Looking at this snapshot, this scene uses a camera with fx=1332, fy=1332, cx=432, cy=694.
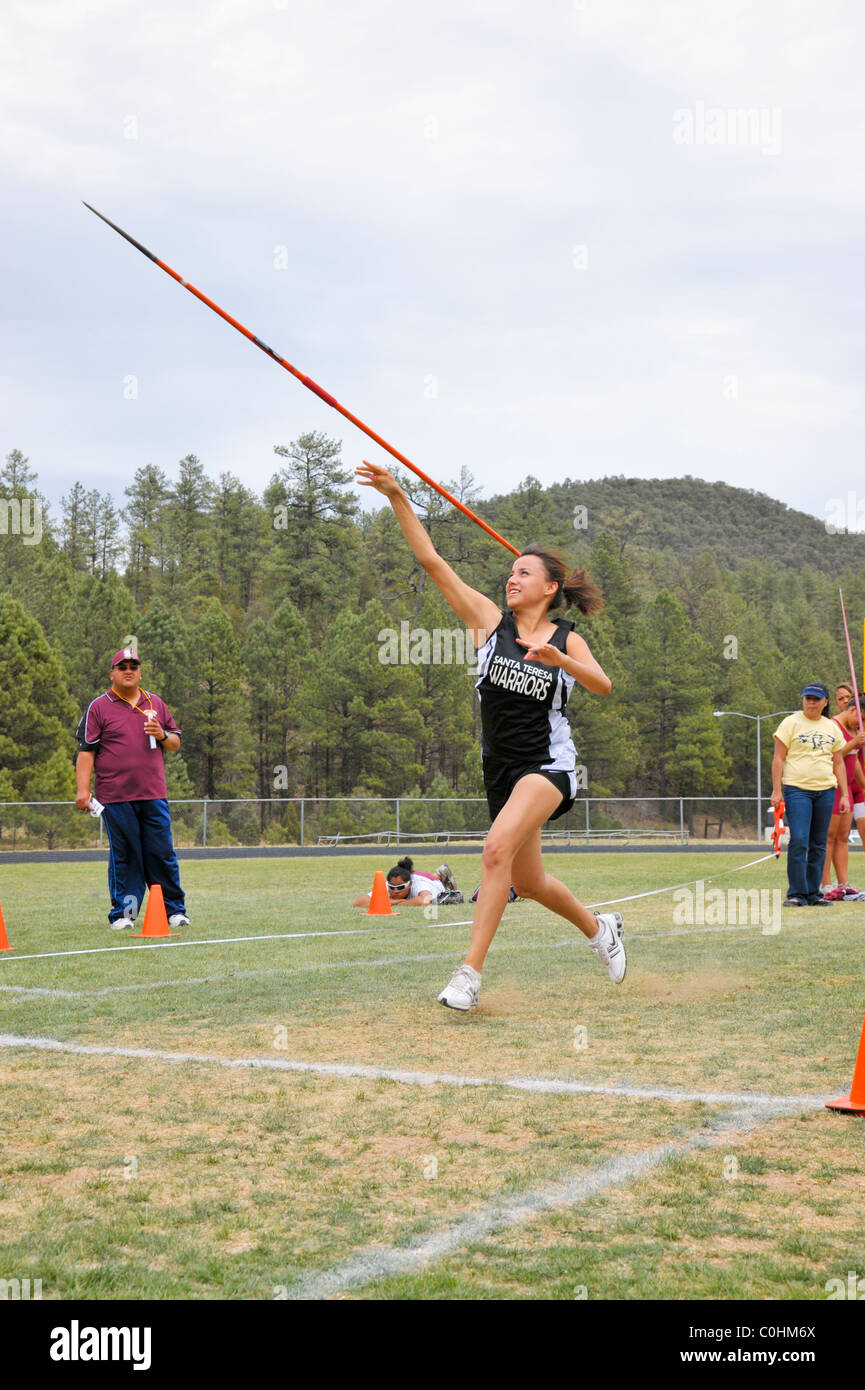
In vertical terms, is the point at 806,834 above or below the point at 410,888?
above

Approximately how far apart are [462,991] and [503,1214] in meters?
2.66

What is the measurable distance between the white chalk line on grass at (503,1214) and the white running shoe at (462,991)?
1875 mm

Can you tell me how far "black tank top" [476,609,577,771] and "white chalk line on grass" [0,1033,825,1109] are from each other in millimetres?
1953

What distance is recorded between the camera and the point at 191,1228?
2941 mm

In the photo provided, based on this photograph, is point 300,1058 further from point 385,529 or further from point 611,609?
point 611,609

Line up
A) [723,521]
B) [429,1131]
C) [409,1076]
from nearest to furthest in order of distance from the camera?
[429,1131]
[409,1076]
[723,521]

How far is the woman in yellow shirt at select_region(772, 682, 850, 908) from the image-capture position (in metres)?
11.8

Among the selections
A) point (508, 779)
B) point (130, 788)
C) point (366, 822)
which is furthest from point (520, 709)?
point (366, 822)

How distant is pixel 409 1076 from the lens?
4531 millimetres

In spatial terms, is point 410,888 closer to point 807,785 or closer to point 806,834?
point 806,834

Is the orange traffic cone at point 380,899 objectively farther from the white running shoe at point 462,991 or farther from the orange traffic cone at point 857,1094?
the orange traffic cone at point 857,1094

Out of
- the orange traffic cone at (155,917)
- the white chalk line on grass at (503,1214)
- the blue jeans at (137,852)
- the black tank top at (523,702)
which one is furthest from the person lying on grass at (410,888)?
the white chalk line on grass at (503,1214)

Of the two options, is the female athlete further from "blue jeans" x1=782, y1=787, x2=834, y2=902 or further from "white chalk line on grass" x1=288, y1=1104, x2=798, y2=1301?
"blue jeans" x1=782, y1=787, x2=834, y2=902
